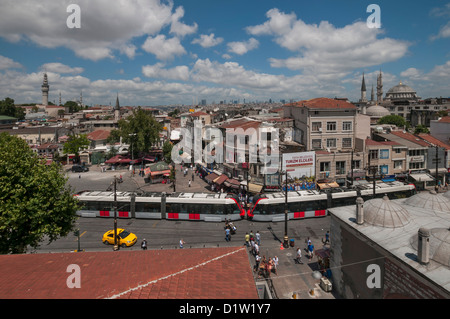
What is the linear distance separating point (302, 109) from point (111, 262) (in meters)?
34.9

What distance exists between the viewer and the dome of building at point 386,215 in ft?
44.7

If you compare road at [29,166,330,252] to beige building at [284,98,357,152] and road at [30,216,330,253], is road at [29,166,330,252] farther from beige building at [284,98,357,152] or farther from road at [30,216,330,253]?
beige building at [284,98,357,152]

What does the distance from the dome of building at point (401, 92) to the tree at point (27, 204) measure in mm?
159826

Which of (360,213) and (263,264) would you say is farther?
(263,264)

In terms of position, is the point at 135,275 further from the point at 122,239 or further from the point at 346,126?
the point at 346,126

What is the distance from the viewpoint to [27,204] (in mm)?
15039

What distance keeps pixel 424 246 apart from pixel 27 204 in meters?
18.5

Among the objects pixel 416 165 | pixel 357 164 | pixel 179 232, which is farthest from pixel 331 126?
pixel 179 232

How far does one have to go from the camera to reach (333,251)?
658 inches

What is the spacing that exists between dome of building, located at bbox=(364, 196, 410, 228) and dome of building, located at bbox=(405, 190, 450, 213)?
10.2ft

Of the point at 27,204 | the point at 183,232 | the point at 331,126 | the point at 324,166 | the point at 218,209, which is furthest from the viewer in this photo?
the point at 331,126

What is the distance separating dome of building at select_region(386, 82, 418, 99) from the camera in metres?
139

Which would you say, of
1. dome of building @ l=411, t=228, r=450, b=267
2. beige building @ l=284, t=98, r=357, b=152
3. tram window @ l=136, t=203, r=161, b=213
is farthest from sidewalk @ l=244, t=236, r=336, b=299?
beige building @ l=284, t=98, r=357, b=152
